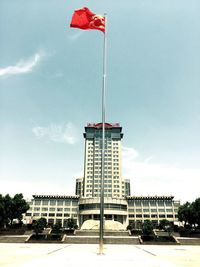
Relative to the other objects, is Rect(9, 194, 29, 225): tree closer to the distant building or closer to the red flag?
the distant building

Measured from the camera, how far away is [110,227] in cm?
6172

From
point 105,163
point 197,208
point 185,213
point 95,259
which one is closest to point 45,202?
point 105,163

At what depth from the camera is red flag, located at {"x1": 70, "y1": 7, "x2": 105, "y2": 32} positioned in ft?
52.6

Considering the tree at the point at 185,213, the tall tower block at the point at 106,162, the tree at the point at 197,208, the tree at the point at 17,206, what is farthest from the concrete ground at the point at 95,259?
the tall tower block at the point at 106,162

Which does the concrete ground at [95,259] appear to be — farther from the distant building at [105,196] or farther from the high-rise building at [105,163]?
the distant building at [105,196]

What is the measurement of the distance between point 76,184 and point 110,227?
78.6 metres

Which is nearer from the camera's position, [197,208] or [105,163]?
[197,208]

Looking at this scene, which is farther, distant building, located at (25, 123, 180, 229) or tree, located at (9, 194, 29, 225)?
distant building, located at (25, 123, 180, 229)

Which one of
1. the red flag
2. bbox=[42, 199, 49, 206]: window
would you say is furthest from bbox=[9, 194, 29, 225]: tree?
the red flag

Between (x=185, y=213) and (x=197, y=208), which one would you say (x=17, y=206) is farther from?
(x=197, y=208)

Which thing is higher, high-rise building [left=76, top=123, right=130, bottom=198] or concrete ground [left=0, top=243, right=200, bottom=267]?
high-rise building [left=76, top=123, right=130, bottom=198]

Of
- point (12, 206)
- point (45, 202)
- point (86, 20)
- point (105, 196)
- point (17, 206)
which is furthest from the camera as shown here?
point (45, 202)

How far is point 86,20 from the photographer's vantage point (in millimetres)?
16328

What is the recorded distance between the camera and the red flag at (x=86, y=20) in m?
16.0
